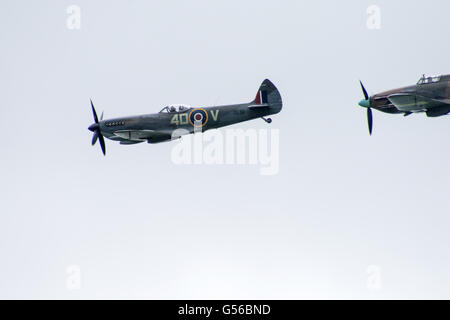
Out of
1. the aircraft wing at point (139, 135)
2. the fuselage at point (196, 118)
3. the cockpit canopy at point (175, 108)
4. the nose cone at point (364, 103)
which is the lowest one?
the aircraft wing at point (139, 135)

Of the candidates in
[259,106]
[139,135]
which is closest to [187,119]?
[139,135]

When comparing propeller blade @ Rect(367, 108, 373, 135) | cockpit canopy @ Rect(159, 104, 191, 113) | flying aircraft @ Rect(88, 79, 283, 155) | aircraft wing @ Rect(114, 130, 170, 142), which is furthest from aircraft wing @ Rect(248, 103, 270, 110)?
propeller blade @ Rect(367, 108, 373, 135)

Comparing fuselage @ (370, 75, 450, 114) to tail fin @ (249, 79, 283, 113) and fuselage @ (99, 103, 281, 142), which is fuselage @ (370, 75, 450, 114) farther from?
fuselage @ (99, 103, 281, 142)

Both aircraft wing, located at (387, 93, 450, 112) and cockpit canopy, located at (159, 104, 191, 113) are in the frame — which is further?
cockpit canopy, located at (159, 104, 191, 113)

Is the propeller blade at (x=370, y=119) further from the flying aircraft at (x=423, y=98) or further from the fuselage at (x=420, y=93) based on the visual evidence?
the fuselage at (x=420, y=93)

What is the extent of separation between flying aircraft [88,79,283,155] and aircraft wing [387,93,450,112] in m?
6.63

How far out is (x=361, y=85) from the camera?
4488 centimetres

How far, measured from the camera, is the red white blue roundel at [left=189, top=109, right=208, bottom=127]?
43.3 meters

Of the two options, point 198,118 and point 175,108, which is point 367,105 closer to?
point 198,118

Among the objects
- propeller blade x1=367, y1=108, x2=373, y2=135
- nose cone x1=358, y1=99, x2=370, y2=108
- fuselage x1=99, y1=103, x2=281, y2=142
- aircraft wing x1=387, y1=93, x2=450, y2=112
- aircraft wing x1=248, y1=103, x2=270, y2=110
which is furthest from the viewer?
propeller blade x1=367, y1=108, x2=373, y2=135

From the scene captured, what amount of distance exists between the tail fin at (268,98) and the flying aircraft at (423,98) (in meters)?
6.46

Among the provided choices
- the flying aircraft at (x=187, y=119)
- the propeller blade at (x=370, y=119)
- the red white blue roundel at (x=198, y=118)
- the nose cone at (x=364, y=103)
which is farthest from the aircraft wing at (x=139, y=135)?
the propeller blade at (x=370, y=119)

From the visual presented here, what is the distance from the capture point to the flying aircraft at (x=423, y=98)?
4175 centimetres
